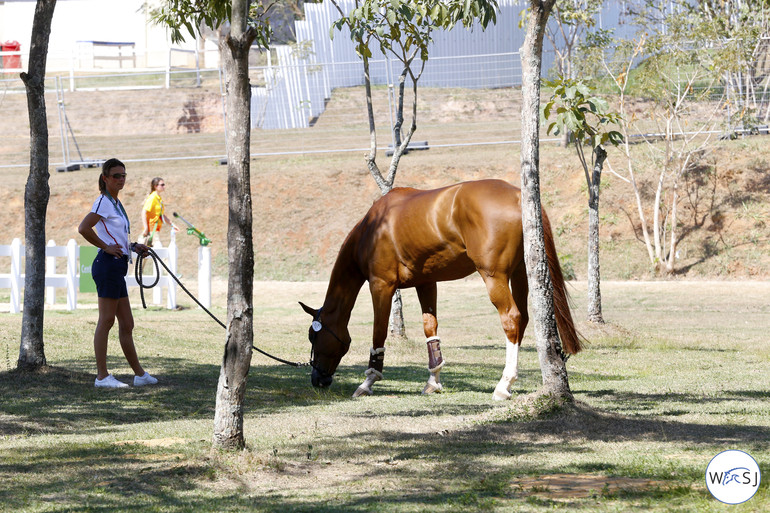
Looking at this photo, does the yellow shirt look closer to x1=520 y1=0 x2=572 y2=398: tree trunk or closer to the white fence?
the white fence

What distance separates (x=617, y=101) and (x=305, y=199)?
8.81 metres

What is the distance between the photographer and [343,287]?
31.3 ft

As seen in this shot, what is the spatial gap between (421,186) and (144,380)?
54.9 ft

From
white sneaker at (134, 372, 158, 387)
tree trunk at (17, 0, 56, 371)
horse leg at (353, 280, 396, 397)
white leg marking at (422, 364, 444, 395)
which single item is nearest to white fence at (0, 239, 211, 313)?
tree trunk at (17, 0, 56, 371)

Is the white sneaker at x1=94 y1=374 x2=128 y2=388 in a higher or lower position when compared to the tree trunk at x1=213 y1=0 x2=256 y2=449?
lower

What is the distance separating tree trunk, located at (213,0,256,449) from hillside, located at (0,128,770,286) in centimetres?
1638

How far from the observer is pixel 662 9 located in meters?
25.6

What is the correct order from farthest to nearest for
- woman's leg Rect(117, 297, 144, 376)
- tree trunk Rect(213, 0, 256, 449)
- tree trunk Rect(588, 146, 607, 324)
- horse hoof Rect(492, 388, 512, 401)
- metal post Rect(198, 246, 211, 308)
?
metal post Rect(198, 246, 211, 308) < tree trunk Rect(588, 146, 607, 324) < woman's leg Rect(117, 297, 144, 376) < horse hoof Rect(492, 388, 512, 401) < tree trunk Rect(213, 0, 256, 449)

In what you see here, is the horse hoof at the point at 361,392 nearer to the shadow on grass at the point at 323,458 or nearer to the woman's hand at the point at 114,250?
the shadow on grass at the point at 323,458

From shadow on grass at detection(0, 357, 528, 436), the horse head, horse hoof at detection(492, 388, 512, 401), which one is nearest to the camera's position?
shadow on grass at detection(0, 357, 528, 436)

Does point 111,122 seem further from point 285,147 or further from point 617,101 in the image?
point 617,101

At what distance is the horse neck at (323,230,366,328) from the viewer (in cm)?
948

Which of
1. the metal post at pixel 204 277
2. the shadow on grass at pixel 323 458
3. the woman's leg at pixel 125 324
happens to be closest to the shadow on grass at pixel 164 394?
the shadow on grass at pixel 323 458

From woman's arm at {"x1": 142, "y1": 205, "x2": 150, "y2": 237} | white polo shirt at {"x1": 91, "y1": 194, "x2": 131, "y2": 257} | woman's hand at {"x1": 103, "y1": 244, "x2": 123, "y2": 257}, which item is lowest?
woman's arm at {"x1": 142, "y1": 205, "x2": 150, "y2": 237}
